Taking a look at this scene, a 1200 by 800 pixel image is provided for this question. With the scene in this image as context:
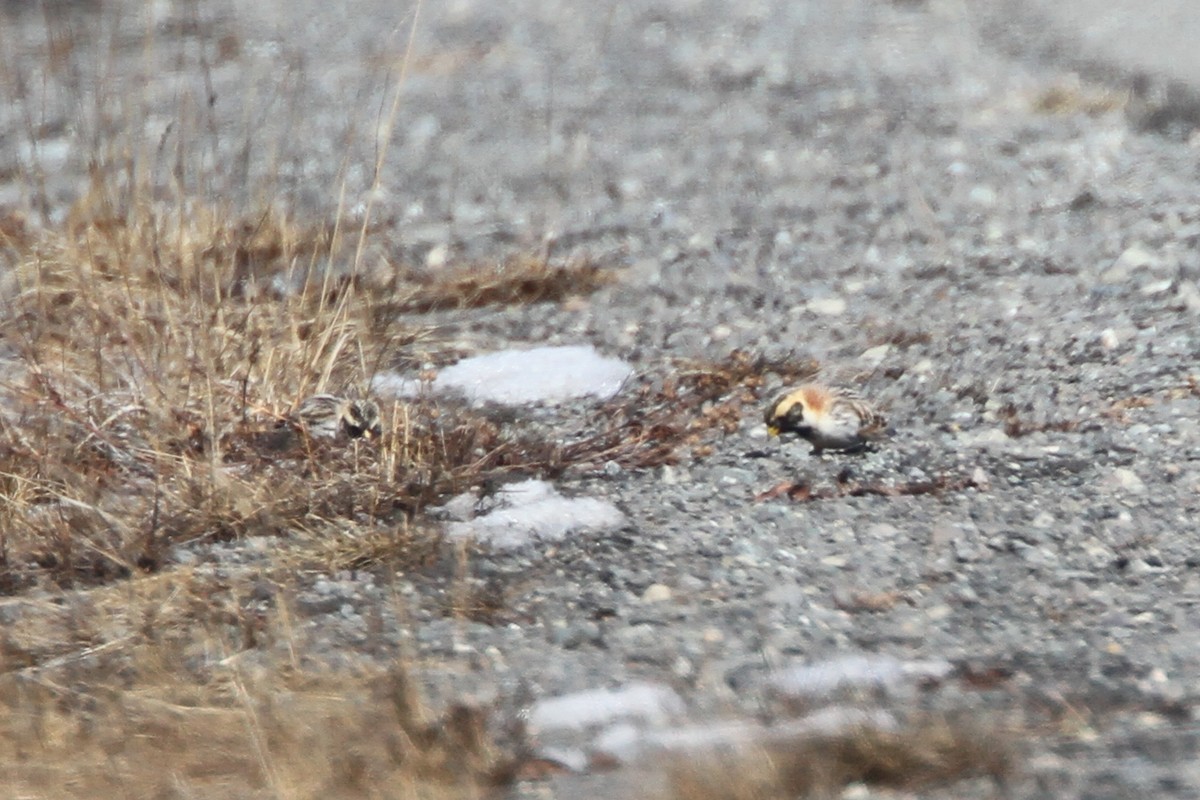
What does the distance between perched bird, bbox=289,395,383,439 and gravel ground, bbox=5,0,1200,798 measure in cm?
50

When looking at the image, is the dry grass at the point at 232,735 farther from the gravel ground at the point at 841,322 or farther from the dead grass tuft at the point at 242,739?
the gravel ground at the point at 841,322

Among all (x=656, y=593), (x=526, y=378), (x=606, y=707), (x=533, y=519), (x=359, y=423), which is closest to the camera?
(x=606, y=707)

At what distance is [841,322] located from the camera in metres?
5.16

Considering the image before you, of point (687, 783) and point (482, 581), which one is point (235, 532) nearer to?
point (482, 581)

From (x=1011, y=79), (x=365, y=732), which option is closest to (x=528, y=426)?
(x=365, y=732)

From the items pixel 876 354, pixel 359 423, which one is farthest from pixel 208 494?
pixel 876 354

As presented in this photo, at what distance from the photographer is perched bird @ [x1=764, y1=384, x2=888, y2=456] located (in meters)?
4.03

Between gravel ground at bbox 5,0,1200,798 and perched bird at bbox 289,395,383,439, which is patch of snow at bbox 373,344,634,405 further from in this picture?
perched bird at bbox 289,395,383,439

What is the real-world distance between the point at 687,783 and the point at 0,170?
526 centimetres

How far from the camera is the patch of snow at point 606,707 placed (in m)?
2.85

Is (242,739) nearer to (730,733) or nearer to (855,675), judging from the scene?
(730,733)

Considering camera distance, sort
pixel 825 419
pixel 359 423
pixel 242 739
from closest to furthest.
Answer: pixel 242 739, pixel 359 423, pixel 825 419

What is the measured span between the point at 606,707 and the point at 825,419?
1.35 m

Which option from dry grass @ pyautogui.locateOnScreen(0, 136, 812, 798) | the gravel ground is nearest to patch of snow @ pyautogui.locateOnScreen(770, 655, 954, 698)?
the gravel ground
